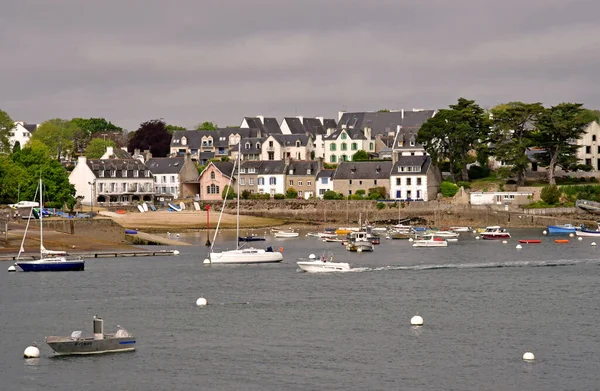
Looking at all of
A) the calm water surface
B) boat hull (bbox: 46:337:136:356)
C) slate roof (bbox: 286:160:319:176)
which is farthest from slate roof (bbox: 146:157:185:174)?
boat hull (bbox: 46:337:136:356)

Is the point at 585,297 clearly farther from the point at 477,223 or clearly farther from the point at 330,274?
the point at 477,223

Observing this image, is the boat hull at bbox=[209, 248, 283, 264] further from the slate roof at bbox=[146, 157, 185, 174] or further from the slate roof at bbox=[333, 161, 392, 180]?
the slate roof at bbox=[146, 157, 185, 174]

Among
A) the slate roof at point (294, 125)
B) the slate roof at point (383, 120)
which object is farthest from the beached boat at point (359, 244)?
the slate roof at point (294, 125)

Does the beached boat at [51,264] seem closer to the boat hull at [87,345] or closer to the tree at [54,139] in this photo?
the boat hull at [87,345]

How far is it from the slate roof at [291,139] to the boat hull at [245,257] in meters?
78.5

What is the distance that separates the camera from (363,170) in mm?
136375

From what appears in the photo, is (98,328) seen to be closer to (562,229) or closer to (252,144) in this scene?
(562,229)

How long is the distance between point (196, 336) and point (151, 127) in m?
132

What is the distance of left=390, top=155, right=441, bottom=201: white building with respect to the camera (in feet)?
433

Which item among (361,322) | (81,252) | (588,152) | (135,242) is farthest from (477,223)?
(361,322)

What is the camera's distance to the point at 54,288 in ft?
214

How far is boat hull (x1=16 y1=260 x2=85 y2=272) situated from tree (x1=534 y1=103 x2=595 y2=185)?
6895 cm

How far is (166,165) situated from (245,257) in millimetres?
69839

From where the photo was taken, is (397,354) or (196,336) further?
(196,336)
